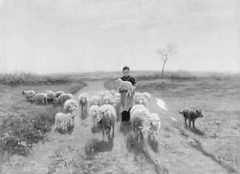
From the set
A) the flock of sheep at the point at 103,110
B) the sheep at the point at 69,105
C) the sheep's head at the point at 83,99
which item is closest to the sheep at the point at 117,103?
the flock of sheep at the point at 103,110

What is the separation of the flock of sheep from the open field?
0.17 meters

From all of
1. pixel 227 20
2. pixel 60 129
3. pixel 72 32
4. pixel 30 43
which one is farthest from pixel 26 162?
pixel 227 20

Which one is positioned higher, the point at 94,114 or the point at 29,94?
the point at 29,94

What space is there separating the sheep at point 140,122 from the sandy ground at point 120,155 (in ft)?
0.79

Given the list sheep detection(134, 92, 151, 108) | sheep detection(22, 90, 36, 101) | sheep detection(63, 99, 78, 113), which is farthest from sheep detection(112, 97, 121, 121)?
sheep detection(22, 90, 36, 101)

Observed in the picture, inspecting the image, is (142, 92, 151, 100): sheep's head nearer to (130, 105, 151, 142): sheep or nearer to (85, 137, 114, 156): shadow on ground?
(130, 105, 151, 142): sheep

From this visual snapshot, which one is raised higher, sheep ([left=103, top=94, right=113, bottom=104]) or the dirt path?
sheep ([left=103, top=94, right=113, bottom=104])

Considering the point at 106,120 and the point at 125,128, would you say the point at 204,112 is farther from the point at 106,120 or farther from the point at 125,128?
the point at 106,120

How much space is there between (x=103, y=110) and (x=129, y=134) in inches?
34.6

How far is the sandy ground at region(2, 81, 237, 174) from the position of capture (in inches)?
202

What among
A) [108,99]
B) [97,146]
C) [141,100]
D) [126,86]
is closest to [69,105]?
[108,99]

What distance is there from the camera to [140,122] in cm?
546

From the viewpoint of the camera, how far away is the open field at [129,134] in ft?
17.0

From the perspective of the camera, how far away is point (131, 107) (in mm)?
6094
